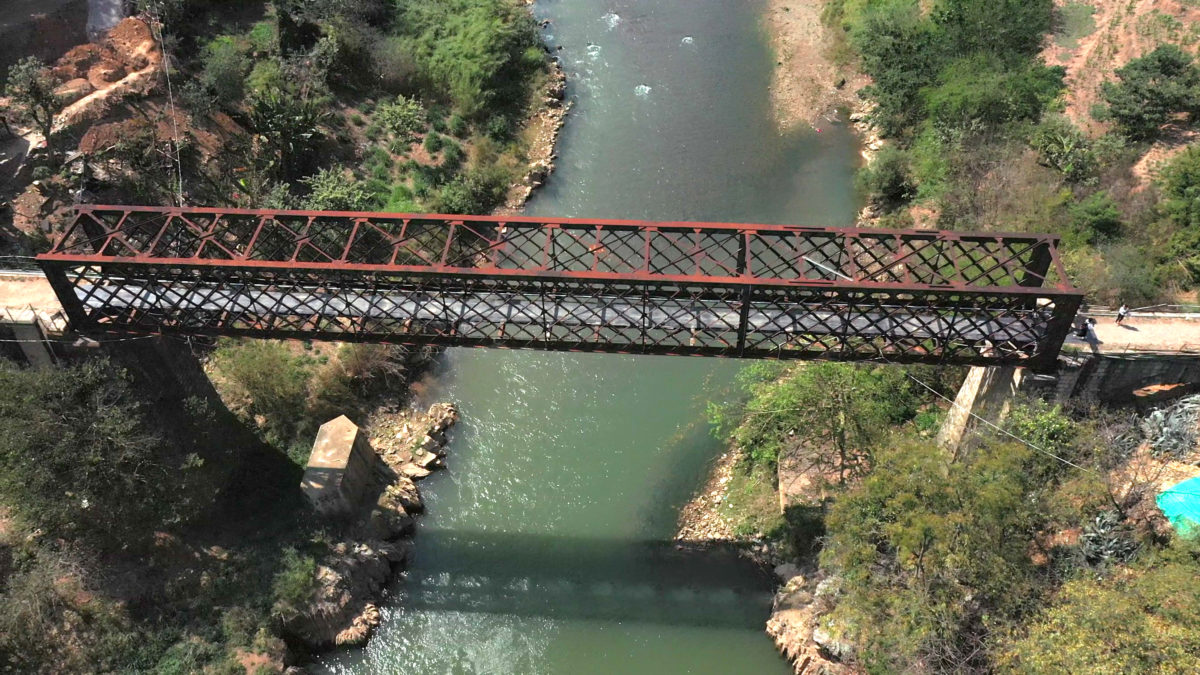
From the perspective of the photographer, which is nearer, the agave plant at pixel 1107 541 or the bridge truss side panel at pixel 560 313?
the agave plant at pixel 1107 541

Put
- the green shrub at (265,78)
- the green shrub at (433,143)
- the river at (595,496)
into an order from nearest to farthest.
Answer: the river at (595,496) < the green shrub at (265,78) < the green shrub at (433,143)

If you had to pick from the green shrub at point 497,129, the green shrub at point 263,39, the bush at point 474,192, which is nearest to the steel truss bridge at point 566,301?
the bush at point 474,192

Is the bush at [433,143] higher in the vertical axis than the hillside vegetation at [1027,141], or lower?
lower

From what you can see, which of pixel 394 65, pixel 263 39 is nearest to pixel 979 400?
pixel 394 65

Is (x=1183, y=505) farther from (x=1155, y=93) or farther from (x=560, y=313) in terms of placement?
(x=1155, y=93)

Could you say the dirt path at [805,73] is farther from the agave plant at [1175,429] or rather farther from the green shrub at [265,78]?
the green shrub at [265,78]
